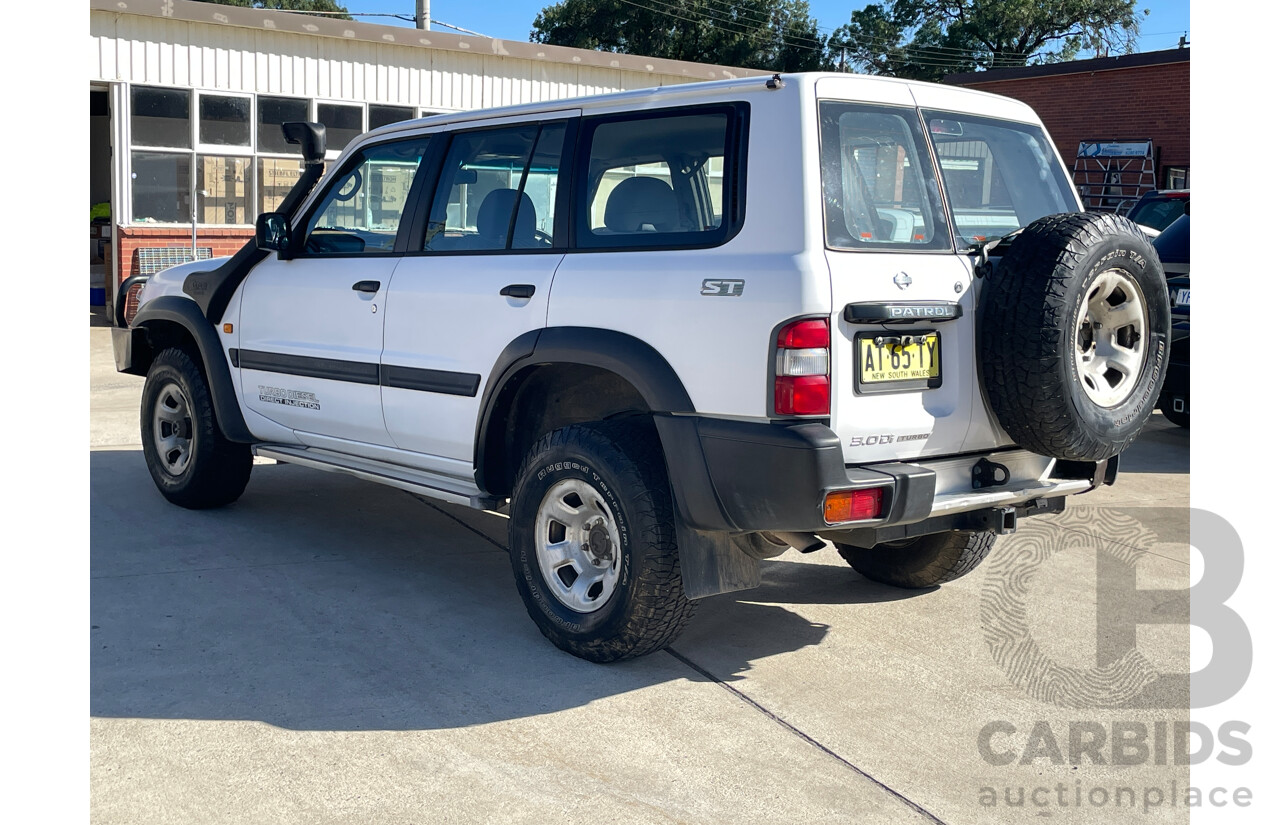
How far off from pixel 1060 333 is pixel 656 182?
154 centimetres

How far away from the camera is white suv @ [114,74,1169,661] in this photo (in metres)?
3.90

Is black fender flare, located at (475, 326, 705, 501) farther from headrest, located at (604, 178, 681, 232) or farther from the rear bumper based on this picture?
headrest, located at (604, 178, 681, 232)

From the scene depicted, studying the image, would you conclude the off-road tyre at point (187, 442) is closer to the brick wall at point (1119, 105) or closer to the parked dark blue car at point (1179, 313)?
the parked dark blue car at point (1179, 313)

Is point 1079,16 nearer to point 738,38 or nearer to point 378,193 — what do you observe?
point 738,38

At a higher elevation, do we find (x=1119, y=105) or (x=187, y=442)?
(x=1119, y=105)

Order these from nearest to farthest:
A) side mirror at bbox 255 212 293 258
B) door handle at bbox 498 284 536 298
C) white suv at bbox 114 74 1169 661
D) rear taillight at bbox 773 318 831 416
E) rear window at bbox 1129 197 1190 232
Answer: rear taillight at bbox 773 318 831 416, white suv at bbox 114 74 1169 661, door handle at bbox 498 284 536 298, side mirror at bbox 255 212 293 258, rear window at bbox 1129 197 1190 232

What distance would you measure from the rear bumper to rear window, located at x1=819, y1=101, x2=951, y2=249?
27.2 inches

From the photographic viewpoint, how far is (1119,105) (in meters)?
24.4

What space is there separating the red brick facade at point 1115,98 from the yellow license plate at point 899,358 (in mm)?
20329

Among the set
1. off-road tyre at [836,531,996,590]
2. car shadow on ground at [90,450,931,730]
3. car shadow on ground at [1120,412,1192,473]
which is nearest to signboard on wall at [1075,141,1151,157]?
car shadow on ground at [1120,412,1192,473]

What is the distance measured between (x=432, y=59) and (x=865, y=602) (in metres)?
14.2

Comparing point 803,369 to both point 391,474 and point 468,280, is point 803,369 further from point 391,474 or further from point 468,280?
point 391,474

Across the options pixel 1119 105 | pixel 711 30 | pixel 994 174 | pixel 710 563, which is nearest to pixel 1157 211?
pixel 994 174

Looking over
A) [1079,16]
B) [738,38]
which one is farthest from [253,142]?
[1079,16]
